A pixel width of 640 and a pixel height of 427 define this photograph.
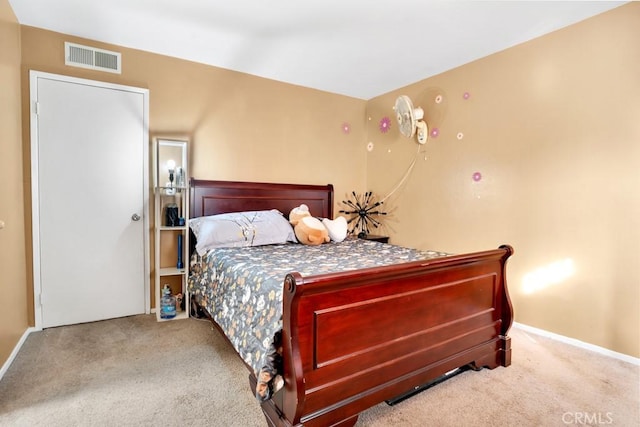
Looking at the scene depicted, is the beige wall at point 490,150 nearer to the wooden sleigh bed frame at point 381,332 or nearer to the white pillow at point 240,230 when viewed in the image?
the white pillow at point 240,230

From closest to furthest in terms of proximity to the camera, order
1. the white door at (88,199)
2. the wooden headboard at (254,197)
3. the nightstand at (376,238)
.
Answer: the white door at (88,199) < the wooden headboard at (254,197) < the nightstand at (376,238)

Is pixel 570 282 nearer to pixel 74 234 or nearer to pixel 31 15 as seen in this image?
pixel 74 234

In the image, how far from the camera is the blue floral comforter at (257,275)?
63.8 inches

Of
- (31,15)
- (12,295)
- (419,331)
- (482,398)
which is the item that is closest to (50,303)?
(12,295)

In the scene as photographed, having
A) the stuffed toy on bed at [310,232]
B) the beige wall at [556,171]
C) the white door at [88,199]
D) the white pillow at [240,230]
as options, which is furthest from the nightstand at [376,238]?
the white door at [88,199]

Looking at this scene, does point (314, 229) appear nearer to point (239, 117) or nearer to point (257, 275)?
point (257, 275)

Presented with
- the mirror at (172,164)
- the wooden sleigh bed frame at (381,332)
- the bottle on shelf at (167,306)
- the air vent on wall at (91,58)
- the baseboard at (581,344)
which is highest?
the air vent on wall at (91,58)

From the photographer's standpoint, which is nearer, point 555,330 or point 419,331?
point 419,331

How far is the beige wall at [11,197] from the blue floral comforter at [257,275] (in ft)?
3.93

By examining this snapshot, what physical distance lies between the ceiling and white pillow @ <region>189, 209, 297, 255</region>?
1.56 metres

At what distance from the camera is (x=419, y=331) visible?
71.9 inches

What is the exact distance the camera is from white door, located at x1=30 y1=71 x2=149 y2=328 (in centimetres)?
270

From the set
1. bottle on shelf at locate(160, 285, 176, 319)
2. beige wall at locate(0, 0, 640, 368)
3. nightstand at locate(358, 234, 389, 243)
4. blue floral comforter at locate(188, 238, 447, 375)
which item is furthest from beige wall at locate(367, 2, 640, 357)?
bottle on shelf at locate(160, 285, 176, 319)

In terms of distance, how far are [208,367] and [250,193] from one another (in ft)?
6.04
